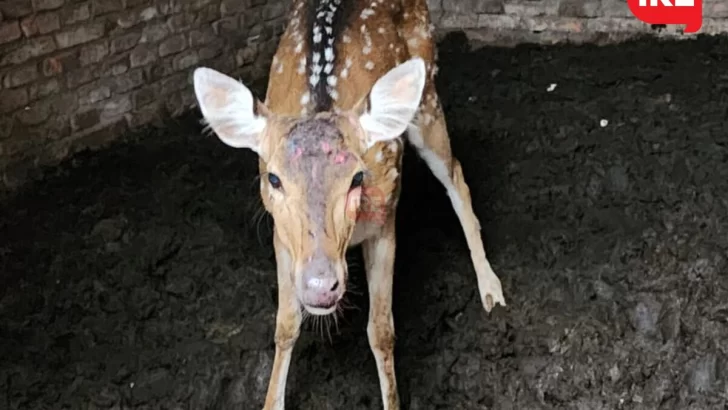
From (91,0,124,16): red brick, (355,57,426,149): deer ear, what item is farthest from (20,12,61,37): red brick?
(355,57,426,149): deer ear

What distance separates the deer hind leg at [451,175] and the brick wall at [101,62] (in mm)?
1964

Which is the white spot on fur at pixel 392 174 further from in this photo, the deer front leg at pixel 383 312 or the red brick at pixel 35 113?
the red brick at pixel 35 113

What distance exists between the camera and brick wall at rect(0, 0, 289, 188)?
4.26 metres

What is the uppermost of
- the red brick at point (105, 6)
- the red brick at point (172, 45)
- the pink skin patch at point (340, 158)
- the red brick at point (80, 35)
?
the pink skin patch at point (340, 158)

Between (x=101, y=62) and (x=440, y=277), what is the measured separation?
2.17 metres

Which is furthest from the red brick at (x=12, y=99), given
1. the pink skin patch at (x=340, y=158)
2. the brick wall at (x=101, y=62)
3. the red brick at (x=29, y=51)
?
the pink skin patch at (x=340, y=158)

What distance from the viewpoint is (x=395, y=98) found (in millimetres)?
2518

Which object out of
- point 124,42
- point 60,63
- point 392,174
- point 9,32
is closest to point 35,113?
point 60,63

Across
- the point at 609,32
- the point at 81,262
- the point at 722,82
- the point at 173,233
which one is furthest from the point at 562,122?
the point at 81,262

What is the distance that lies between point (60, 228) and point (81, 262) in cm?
32

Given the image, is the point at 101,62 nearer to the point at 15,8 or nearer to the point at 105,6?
the point at 105,6

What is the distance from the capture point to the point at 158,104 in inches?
199

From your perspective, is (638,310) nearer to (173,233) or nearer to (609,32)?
(173,233)

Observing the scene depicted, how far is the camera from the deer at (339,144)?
92.0 inches
